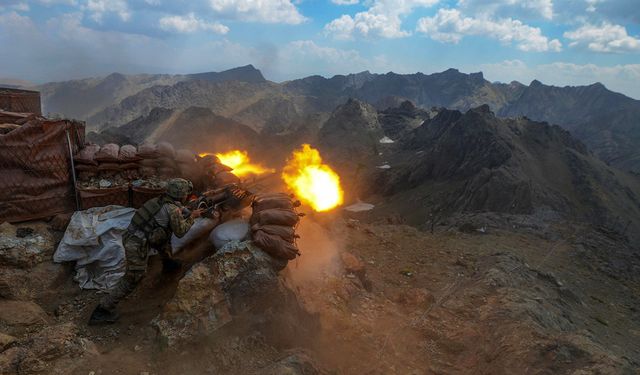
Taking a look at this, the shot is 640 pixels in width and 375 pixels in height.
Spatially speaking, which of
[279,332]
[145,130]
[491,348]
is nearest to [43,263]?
[279,332]

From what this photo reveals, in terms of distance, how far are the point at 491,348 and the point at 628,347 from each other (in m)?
5.79

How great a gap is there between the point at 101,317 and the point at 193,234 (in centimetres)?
201

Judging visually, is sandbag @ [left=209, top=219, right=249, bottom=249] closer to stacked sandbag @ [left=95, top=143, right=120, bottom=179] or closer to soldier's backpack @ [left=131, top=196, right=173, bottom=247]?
soldier's backpack @ [left=131, top=196, right=173, bottom=247]

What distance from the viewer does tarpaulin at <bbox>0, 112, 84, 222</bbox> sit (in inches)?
280

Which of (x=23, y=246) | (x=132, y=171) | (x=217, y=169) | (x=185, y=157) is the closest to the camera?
(x=23, y=246)

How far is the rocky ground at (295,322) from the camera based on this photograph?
527 cm

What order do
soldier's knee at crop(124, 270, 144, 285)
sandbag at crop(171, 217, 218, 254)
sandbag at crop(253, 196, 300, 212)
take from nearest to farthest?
soldier's knee at crop(124, 270, 144, 285), sandbag at crop(171, 217, 218, 254), sandbag at crop(253, 196, 300, 212)

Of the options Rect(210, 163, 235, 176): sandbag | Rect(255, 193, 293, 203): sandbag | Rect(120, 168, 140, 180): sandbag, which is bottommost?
Rect(255, 193, 293, 203): sandbag

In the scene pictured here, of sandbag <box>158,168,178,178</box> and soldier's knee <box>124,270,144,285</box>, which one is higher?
sandbag <box>158,168,178,178</box>

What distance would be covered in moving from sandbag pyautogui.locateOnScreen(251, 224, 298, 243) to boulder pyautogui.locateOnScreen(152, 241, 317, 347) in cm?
41

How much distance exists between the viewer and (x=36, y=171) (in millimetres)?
7445

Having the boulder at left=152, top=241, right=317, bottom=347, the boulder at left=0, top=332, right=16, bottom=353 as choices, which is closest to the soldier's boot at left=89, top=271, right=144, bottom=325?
the boulder at left=152, top=241, right=317, bottom=347

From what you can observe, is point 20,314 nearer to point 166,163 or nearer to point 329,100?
point 166,163

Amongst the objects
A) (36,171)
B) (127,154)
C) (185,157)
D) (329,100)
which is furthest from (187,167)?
(329,100)
